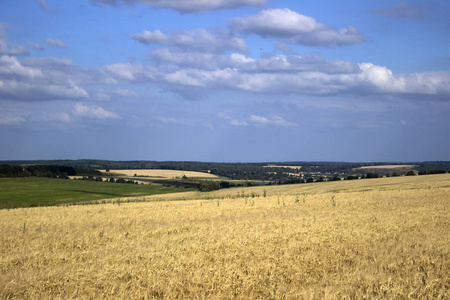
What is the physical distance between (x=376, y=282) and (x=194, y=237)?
5532mm

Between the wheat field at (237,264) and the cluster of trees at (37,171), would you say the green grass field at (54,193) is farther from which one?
the wheat field at (237,264)

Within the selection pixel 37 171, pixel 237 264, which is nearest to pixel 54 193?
pixel 37 171

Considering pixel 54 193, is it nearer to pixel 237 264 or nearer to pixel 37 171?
Result: pixel 37 171

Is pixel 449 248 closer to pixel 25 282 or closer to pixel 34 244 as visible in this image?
pixel 25 282

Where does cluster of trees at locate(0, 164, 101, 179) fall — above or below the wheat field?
below

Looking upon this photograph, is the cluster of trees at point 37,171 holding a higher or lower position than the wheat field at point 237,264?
lower

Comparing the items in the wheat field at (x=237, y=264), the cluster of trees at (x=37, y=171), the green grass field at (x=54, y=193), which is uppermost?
the wheat field at (x=237, y=264)

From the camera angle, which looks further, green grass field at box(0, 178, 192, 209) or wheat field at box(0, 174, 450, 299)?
green grass field at box(0, 178, 192, 209)

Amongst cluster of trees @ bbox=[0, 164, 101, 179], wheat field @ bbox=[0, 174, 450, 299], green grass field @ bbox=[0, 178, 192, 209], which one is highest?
wheat field @ bbox=[0, 174, 450, 299]

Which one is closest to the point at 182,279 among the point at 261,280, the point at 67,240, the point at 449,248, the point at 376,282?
the point at 261,280

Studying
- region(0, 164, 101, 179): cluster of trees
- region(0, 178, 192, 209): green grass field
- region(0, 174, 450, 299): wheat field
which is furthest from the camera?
region(0, 164, 101, 179): cluster of trees

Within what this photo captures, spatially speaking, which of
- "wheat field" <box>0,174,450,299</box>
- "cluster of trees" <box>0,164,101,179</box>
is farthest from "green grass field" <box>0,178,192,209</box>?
"wheat field" <box>0,174,450,299</box>

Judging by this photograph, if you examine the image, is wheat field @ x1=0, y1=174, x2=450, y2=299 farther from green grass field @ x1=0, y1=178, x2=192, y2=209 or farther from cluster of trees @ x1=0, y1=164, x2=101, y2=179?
cluster of trees @ x1=0, y1=164, x2=101, y2=179

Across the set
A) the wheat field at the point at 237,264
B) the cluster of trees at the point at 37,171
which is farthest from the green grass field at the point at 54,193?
the wheat field at the point at 237,264
